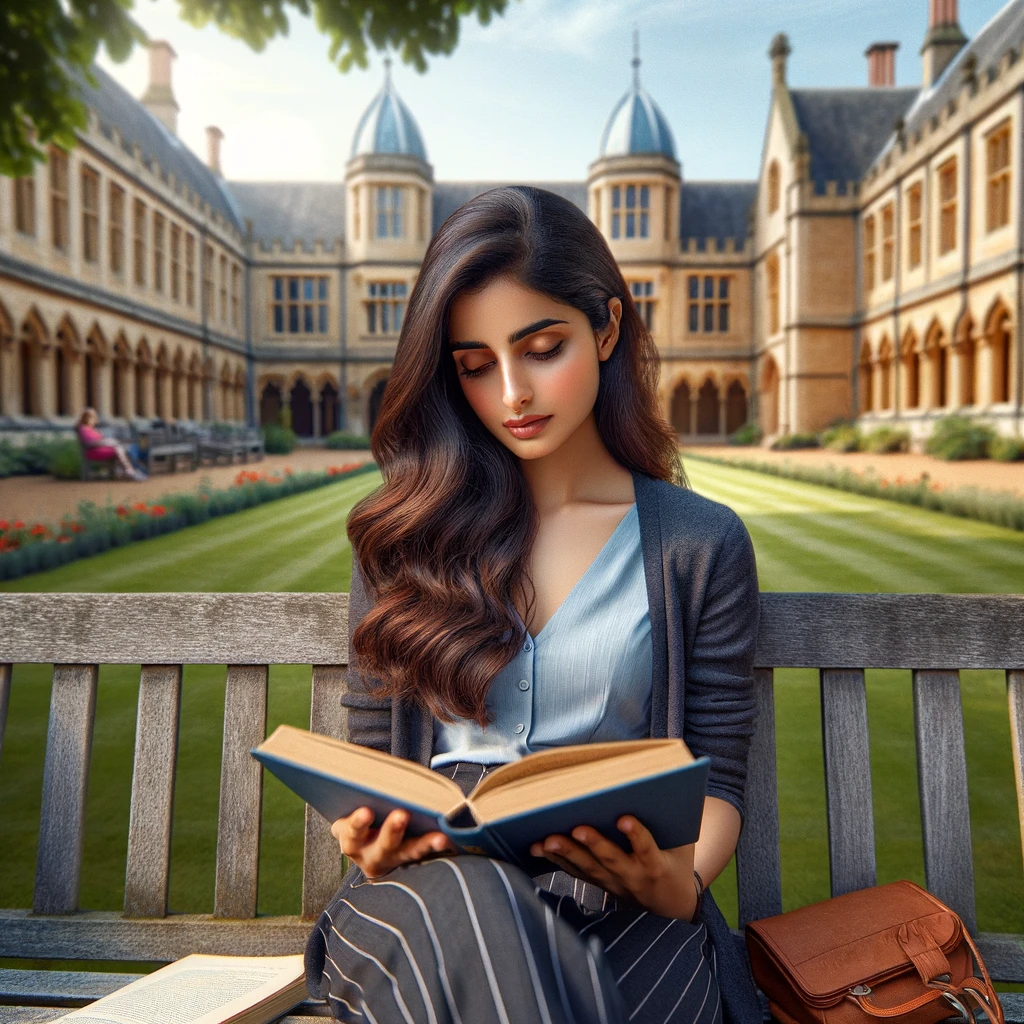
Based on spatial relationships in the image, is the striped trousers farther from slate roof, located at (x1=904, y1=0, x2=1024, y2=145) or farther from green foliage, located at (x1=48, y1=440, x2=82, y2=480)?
slate roof, located at (x1=904, y1=0, x2=1024, y2=145)

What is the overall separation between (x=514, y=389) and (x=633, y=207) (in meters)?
2.13

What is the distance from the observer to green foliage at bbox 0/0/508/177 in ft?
7.30

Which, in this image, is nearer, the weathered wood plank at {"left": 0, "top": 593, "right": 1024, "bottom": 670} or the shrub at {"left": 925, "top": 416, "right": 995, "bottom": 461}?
the weathered wood plank at {"left": 0, "top": 593, "right": 1024, "bottom": 670}

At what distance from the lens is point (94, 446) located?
253cm

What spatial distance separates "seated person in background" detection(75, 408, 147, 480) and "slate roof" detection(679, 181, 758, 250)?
1950 millimetres

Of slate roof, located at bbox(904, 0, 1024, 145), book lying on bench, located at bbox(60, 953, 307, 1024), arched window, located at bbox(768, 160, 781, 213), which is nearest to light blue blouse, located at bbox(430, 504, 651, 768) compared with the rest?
book lying on bench, located at bbox(60, 953, 307, 1024)

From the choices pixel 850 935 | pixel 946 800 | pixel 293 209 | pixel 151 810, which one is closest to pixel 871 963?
pixel 850 935

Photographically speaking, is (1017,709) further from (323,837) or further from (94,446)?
(94,446)

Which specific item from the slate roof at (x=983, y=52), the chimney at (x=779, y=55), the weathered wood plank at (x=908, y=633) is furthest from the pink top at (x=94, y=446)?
the slate roof at (x=983, y=52)

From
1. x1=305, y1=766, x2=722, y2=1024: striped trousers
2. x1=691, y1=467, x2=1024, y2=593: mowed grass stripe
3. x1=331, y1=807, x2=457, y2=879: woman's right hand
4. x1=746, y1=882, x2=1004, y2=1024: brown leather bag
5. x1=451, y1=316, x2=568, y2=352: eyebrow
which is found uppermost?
x1=451, y1=316, x2=568, y2=352: eyebrow

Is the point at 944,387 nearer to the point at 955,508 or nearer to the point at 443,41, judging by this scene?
the point at 955,508

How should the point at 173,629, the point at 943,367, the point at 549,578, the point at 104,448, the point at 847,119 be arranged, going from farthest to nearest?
the point at 943,367 < the point at 847,119 < the point at 104,448 < the point at 173,629 < the point at 549,578

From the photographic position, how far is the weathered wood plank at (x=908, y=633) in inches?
54.8

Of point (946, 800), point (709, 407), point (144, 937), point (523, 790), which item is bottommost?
point (144, 937)
